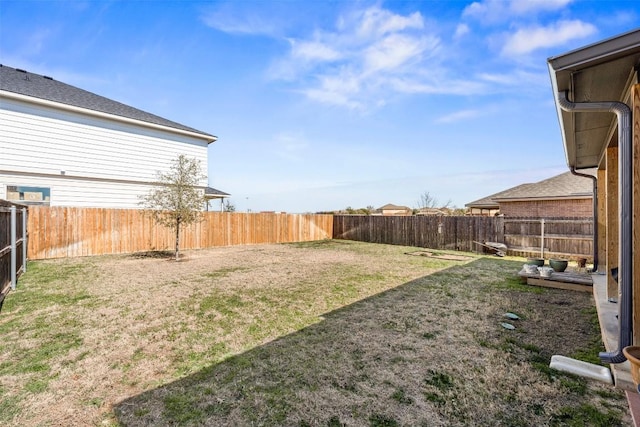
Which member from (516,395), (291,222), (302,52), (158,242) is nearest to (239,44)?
(302,52)

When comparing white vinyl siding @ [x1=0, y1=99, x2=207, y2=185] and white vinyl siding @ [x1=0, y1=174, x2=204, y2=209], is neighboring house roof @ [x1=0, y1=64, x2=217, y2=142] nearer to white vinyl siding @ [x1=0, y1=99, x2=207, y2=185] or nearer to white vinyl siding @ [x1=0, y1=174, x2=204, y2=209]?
white vinyl siding @ [x1=0, y1=99, x2=207, y2=185]

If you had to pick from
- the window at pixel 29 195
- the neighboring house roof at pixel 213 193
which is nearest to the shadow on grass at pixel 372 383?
the neighboring house roof at pixel 213 193

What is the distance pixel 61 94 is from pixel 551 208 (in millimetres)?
20302

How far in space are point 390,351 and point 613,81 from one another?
3.42 meters

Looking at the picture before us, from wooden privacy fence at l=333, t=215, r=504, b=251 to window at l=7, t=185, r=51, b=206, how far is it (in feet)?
44.0

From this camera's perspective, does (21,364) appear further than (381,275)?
No

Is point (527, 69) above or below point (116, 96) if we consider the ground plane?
below

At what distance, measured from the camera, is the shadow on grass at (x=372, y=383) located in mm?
2059

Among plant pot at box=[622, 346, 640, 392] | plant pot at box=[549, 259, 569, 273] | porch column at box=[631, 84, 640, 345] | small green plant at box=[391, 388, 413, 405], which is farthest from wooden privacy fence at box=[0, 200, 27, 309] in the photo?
plant pot at box=[549, 259, 569, 273]

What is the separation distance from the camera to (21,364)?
2.78 m

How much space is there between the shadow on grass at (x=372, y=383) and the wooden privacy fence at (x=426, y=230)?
8.76m

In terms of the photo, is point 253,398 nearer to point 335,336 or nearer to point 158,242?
point 335,336

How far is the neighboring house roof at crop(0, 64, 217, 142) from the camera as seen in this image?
32.3 ft

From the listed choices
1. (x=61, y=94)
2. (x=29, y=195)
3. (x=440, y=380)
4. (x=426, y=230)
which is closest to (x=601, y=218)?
(x=440, y=380)
